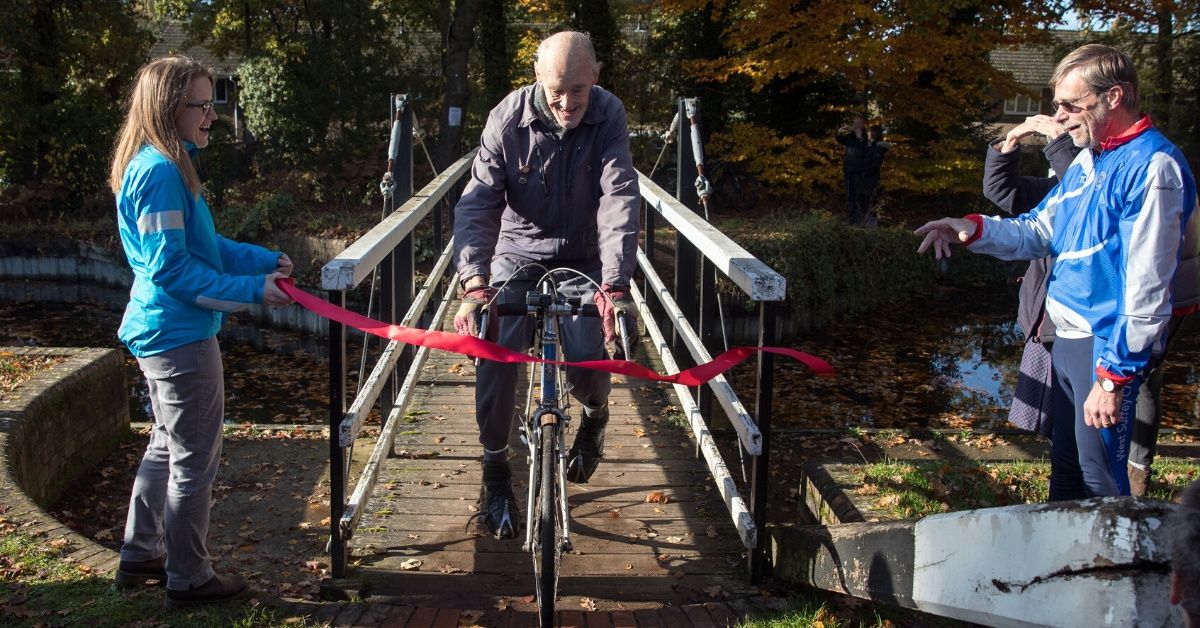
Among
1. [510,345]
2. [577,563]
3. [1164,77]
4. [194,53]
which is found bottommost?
[577,563]

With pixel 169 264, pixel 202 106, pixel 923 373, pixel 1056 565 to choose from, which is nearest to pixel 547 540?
pixel 169 264

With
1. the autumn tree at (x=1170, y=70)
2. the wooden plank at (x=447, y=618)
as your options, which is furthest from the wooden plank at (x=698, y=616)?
the autumn tree at (x=1170, y=70)

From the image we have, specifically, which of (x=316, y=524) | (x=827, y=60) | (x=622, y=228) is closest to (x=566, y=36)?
(x=622, y=228)

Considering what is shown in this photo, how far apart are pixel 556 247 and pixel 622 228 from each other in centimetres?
37

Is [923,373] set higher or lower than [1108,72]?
A: lower

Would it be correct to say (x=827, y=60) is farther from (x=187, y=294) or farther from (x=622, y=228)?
(x=187, y=294)

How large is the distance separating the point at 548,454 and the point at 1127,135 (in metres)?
2.04

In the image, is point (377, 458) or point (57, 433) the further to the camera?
point (57, 433)

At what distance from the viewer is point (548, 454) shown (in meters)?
3.46

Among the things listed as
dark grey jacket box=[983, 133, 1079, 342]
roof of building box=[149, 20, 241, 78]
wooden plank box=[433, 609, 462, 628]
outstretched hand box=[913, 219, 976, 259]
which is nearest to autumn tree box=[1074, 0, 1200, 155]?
dark grey jacket box=[983, 133, 1079, 342]

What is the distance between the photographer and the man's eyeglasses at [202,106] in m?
3.37

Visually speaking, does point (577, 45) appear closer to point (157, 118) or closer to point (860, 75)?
point (157, 118)

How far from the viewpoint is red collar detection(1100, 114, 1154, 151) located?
126 inches

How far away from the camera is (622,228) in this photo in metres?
3.90
